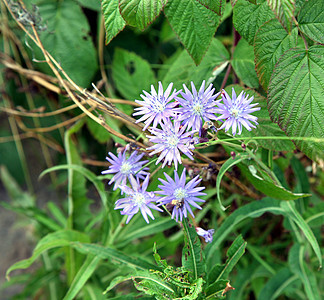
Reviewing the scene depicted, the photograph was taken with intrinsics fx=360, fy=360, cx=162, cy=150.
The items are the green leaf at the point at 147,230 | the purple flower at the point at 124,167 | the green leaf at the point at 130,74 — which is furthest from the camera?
Answer: the green leaf at the point at 130,74

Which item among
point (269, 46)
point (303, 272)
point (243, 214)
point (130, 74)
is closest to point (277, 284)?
point (303, 272)

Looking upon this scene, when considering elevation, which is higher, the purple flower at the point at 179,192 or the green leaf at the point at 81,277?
the purple flower at the point at 179,192

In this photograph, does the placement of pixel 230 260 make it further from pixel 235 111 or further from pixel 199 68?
pixel 199 68

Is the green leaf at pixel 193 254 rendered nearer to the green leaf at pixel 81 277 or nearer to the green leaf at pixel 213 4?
the green leaf at pixel 81 277

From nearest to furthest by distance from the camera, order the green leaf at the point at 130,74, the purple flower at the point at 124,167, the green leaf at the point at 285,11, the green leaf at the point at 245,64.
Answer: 1. the green leaf at the point at 285,11
2. the purple flower at the point at 124,167
3. the green leaf at the point at 245,64
4. the green leaf at the point at 130,74

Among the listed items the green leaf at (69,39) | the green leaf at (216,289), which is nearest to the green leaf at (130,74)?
the green leaf at (69,39)

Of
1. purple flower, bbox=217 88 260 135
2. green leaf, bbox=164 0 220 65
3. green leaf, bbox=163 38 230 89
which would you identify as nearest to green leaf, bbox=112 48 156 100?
green leaf, bbox=163 38 230 89

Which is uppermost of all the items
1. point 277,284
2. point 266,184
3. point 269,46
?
point 269,46
